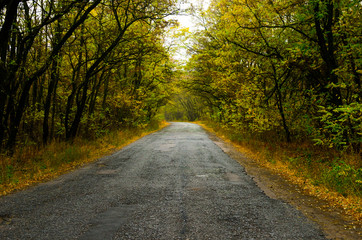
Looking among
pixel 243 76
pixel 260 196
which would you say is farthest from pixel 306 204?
pixel 243 76

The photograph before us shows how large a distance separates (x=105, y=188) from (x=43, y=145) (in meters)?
6.06

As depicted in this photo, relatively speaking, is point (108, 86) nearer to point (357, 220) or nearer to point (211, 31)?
point (211, 31)

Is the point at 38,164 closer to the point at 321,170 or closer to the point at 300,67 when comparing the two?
the point at 321,170

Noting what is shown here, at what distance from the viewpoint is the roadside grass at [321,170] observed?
15.7 feet

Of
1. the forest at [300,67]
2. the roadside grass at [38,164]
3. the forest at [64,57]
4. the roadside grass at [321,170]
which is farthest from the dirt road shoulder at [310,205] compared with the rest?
the forest at [64,57]

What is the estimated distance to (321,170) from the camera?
6.69 meters

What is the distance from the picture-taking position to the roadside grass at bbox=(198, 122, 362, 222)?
4793 millimetres

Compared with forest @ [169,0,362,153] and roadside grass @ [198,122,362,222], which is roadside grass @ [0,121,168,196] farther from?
forest @ [169,0,362,153]

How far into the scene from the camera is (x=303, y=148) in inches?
378

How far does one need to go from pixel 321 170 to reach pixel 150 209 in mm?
5153

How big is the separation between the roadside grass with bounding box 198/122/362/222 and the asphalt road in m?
1.20

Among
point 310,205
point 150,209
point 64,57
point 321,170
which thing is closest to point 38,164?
point 150,209

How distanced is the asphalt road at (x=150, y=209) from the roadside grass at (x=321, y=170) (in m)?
1.20

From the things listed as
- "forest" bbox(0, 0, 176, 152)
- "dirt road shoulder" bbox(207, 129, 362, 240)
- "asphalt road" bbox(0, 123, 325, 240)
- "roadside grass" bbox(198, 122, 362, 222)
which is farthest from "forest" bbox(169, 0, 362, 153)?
"forest" bbox(0, 0, 176, 152)
